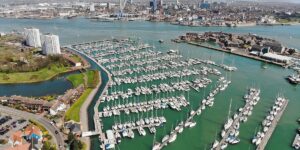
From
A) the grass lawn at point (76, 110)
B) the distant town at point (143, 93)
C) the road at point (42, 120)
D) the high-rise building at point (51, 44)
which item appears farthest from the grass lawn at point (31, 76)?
the grass lawn at point (76, 110)

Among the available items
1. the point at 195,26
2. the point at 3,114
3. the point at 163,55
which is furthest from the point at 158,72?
the point at 195,26

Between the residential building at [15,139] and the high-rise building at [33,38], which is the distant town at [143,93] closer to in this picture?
the residential building at [15,139]

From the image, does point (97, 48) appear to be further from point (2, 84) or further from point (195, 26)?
point (195, 26)

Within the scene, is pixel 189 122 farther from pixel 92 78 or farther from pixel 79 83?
pixel 92 78

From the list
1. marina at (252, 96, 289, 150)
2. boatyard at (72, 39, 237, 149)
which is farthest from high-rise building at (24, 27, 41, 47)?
marina at (252, 96, 289, 150)

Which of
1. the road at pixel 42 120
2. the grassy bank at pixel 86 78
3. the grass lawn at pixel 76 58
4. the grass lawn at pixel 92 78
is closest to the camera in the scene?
the road at pixel 42 120

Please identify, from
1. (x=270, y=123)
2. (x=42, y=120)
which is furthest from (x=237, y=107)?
(x=42, y=120)
